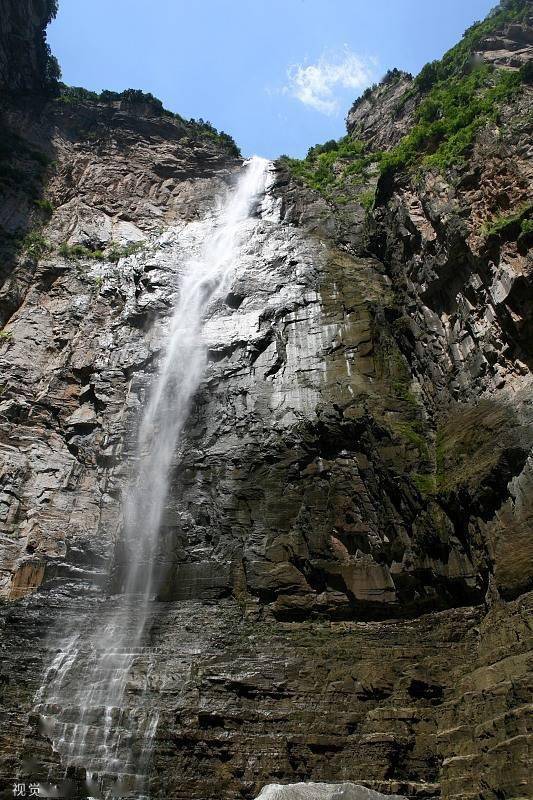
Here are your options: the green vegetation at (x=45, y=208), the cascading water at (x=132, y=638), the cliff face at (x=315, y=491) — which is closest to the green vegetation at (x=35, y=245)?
the cliff face at (x=315, y=491)

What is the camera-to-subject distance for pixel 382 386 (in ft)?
56.1

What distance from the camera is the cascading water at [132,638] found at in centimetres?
1173

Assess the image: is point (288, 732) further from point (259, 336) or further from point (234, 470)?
point (259, 336)

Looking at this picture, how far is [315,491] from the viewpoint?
15414 mm

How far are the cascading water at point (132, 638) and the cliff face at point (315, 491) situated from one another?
0.29 m

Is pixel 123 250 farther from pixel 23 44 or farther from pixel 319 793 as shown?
pixel 319 793

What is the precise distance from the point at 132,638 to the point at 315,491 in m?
5.56

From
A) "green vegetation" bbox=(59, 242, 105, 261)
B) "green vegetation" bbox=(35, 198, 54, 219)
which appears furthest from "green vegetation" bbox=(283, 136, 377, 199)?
"green vegetation" bbox=(35, 198, 54, 219)

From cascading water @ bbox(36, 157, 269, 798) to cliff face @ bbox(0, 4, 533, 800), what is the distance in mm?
293

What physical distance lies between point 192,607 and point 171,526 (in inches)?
102

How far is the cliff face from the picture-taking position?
11.2m

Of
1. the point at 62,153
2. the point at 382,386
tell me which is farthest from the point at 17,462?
the point at 62,153

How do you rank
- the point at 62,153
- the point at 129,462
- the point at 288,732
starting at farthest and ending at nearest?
1. the point at 62,153
2. the point at 129,462
3. the point at 288,732

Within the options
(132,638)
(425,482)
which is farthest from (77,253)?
(425,482)
